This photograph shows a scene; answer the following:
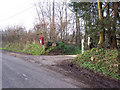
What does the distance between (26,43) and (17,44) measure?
289 cm

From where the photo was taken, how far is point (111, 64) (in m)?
5.35

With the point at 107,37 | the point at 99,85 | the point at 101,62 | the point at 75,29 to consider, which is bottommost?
the point at 99,85

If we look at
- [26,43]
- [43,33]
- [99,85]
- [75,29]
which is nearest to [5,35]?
[26,43]

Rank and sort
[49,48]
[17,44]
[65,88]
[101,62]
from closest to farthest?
1. [65,88]
2. [101,62]
3. [49,48]
4. [17,44]

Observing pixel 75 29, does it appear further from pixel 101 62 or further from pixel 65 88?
pixel 65 88

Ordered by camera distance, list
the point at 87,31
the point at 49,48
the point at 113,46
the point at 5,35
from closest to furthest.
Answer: the point at 113,46, the point at 87,31, the point at 49,48, the point at 5,35

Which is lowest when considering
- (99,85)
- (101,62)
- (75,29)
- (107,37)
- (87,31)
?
(99,85)

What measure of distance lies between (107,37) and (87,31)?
1.60 meters

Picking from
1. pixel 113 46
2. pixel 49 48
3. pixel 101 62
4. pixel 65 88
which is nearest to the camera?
pixel 65 88

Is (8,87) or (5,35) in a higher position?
(5,35)

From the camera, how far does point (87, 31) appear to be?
8.93m


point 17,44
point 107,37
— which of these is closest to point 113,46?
point 107,37

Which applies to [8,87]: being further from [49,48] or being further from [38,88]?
[49,48]

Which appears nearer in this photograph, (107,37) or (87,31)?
(107,37)
